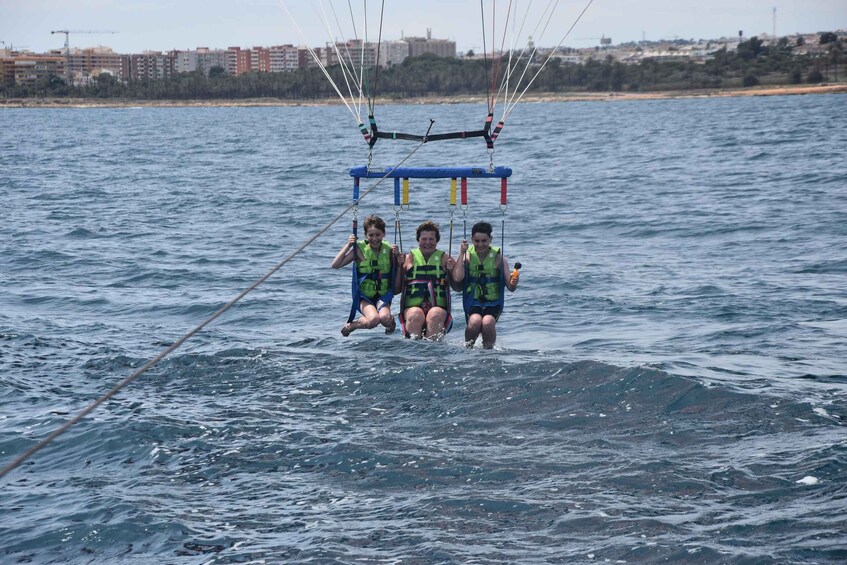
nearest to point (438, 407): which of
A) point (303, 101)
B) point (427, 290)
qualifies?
point (427, 290)

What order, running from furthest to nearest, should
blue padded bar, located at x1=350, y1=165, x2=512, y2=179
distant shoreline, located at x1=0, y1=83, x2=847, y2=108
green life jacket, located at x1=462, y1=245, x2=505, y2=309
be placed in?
distant shoreline, located at x1=0, y1=83, x2=847, y2=108, green life jacket, located at x1=462, y1=245, x2=505, y2=309, blue padded bar, located at x1=350, y1=165, x2=512, y2=179

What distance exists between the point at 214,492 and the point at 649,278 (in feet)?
31.2

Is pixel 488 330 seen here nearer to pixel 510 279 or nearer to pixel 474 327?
pixel 474 327

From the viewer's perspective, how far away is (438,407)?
8.59 meters

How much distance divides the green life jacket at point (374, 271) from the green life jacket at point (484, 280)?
2.55 feet

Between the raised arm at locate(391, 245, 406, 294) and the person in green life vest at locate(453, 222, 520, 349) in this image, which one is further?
the raised arm at locate(391, 245, 406, 294)

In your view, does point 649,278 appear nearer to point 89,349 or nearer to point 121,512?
point 89,349

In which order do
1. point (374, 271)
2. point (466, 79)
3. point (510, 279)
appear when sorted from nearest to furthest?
point (510, 279), point (374, 271), point (466, 79)

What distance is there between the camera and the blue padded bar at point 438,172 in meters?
9.70

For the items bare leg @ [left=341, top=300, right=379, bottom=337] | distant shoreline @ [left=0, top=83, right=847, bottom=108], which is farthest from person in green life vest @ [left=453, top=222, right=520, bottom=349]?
distant shoreline @ [left=0, top=83, right=847, bottom=108]

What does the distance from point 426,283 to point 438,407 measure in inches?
77.5

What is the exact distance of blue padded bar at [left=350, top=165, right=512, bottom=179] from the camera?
9.70 metres

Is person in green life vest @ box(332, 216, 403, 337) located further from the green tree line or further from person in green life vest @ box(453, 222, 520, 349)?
the green tree line

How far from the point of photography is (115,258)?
1756 cm
